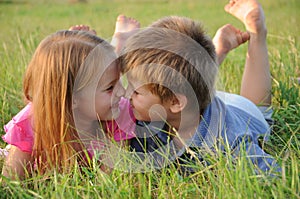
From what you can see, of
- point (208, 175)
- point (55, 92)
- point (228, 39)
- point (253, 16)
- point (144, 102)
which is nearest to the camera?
point (208, 175)

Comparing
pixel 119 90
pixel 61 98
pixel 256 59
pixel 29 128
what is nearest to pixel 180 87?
pixel 119 90

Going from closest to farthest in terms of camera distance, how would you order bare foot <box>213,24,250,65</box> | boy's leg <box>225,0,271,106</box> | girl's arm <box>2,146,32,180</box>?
girl's arm <box>2,146,32,180</box> → boy's leg <box>225,0,271,106</box> → bare foot <box>213,24,250,65</box>

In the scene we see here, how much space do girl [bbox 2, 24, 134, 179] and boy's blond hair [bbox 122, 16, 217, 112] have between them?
12 cm

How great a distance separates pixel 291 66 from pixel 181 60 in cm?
115

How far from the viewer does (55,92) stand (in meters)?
1.82

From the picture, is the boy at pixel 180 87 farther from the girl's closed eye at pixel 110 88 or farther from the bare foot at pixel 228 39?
the bare foot at pixel 228 39

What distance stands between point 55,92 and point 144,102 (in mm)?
375

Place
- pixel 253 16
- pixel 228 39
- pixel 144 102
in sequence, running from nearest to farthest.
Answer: pixel 144 102 → pixel 253 16 → pixel 228 39

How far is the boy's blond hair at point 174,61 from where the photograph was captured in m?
1.87

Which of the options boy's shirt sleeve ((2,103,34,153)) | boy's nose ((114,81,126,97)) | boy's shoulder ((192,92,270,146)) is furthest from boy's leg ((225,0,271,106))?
boy's shirt sleeve ((2,103,34,153))

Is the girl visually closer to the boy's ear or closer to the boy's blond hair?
the boy's blond hair

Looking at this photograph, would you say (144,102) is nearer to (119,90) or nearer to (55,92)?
(119,90)

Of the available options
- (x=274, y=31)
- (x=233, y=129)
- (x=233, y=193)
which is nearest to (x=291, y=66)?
(x=233, y=129)

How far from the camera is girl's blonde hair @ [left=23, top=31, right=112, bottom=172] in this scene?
71.4 inches
